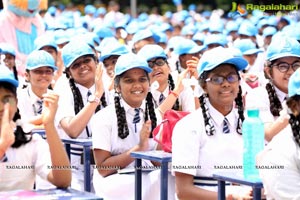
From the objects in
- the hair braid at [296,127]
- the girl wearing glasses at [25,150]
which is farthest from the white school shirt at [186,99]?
the hair braid at [296,127]

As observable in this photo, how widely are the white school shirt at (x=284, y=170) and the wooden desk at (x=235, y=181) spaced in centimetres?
22

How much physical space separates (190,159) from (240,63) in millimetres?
709

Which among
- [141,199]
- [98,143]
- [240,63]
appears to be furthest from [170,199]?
[240,63]

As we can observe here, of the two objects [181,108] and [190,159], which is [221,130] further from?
[181,108]

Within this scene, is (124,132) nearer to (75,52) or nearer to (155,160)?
(155,160)

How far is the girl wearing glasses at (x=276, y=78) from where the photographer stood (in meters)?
5.97

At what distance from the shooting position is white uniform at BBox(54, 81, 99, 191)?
6.88 metres

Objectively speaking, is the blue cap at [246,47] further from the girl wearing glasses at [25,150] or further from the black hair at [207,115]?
the girl wearing glasses at [25,150]

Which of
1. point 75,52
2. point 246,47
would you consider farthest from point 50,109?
point 246,47

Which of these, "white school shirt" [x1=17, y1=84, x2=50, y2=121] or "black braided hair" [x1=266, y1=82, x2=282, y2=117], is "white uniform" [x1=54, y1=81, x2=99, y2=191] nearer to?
"white school shirt" [x1=17, y1=84, x2=50, y2=121]

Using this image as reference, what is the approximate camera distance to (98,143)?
19.8 feet

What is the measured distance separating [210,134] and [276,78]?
1146 mm

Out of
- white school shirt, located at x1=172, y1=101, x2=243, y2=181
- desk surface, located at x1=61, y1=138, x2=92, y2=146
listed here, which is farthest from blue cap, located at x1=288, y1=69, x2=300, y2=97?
desk surface, located at x1=61, y1=138, x2=92, y2=146

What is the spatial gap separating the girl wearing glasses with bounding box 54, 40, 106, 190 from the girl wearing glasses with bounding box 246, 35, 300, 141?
1.43m
